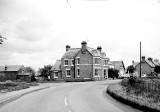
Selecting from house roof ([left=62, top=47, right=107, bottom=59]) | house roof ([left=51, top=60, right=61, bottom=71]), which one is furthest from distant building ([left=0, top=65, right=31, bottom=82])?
house roof ([left=62, top=47, right=107, bottom=59])

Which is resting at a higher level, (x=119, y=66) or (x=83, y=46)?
(x=83, y=46)

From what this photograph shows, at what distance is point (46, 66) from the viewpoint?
82.2m

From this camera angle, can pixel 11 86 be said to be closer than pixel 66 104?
No

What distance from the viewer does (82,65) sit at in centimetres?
6194

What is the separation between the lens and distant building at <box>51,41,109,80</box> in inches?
2410

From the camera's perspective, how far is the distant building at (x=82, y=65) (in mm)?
61219

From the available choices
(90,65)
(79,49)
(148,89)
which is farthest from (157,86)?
(79,49)

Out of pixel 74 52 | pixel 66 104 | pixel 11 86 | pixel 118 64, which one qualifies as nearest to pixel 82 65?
pixel 74 52

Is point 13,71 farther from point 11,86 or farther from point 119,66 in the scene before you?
point 11,86

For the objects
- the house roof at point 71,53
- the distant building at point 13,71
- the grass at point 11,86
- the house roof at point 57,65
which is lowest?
the grass at point 11,86

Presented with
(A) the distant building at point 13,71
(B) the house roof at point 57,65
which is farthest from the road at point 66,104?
(A) the distant building at point 13,71

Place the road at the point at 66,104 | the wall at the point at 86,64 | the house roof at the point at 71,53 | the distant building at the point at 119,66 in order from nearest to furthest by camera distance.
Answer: the road at the point at 66,104
the wall at the point at 86,64
the house roof at the point at 71,53
the distant building at the point at 119,66

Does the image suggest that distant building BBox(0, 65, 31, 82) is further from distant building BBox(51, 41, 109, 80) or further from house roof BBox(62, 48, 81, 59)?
house roof BBox(62, 48, 81, 59)

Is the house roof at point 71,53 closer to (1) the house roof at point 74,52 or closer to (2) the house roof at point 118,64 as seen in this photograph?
(1) the house roof at point 74,52
